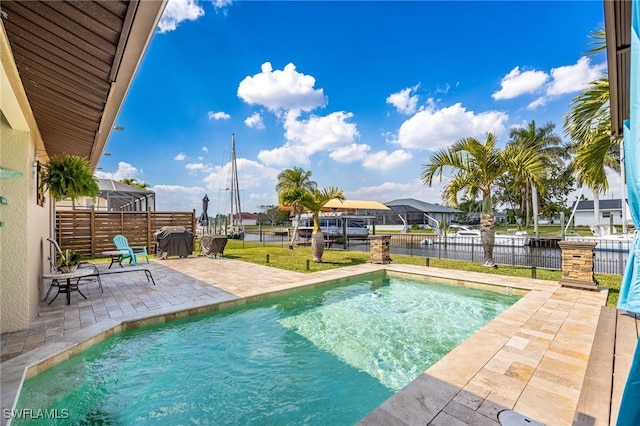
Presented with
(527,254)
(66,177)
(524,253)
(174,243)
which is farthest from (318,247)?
(524,253)

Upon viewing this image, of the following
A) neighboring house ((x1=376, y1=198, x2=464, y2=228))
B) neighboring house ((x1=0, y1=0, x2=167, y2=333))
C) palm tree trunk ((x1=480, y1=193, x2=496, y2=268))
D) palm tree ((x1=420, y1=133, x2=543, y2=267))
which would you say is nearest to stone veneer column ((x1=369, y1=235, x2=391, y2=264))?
palm tree ((x1=420, y1=133, x2=543, y2=267))

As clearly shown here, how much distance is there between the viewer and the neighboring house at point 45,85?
207 centimetres

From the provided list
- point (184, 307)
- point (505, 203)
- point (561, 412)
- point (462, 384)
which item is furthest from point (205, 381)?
point (505, 203)

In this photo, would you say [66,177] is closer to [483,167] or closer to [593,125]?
[593,125]

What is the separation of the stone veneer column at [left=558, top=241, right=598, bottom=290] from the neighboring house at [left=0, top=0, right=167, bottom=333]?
828 cm

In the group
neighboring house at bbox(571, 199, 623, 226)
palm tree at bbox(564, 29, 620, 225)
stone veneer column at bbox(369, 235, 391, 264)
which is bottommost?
stone veneer column at bbox(369, 235, 391, 264)

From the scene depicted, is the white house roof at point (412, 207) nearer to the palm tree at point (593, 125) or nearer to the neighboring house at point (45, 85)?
the palm tree at point (593, 125)

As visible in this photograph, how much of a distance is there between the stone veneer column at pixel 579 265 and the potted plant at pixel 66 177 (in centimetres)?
993

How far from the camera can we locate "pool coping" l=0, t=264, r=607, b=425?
2277 millimetres

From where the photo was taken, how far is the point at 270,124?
20938mm

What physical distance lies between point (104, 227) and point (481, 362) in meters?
14.5

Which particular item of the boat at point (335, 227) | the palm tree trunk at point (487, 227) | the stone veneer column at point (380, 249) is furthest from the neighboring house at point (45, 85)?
the boat at point (335, 227)

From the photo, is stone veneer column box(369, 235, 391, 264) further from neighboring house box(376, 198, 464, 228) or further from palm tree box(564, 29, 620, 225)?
neighboring house box(376, 198, 464, 228)

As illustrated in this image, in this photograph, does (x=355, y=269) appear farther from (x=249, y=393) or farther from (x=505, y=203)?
(x=505, y=203)
